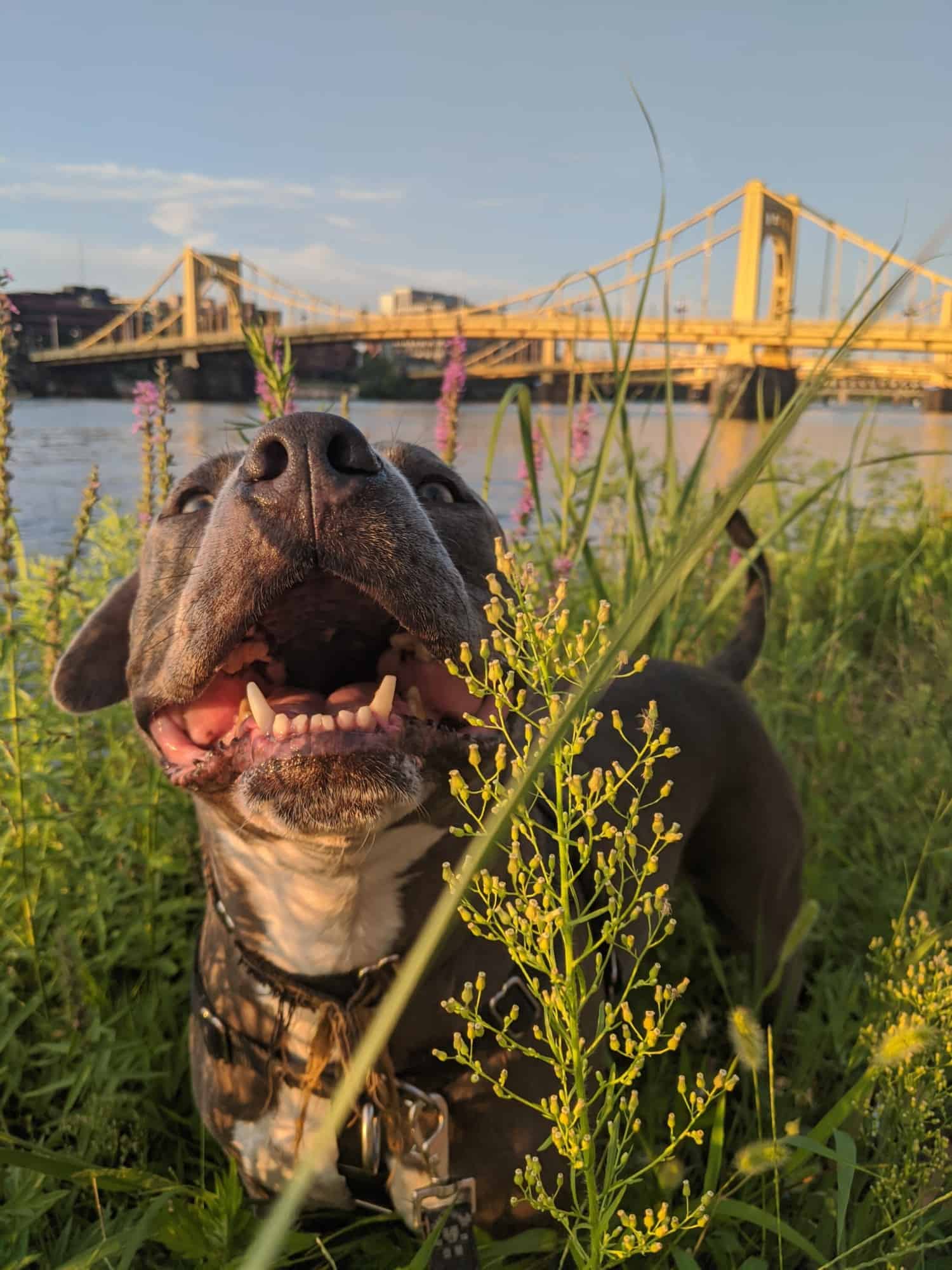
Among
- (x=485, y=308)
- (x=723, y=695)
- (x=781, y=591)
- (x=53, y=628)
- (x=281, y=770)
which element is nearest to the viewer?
(x=281, y=770)

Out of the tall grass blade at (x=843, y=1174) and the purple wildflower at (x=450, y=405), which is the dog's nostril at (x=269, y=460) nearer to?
the tall grass blade at (x=843, y=1174)

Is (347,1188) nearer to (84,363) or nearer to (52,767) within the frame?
(52,767)

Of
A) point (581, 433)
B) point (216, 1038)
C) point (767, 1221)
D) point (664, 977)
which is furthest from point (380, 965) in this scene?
point (581, 433)

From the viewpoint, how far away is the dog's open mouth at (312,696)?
139cm

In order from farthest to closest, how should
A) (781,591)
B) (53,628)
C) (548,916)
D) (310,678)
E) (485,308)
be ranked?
(485,308) < (781,591) < (53,628) < (310,678) < (548,916)

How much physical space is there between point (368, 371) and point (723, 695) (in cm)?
717

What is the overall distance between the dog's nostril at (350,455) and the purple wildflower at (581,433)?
2.08 m

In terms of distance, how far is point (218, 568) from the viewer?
1.40 meters

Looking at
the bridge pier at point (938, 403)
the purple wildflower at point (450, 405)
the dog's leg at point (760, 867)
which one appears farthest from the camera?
the bridge pier at point (938, 403)

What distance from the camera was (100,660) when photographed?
2.17m

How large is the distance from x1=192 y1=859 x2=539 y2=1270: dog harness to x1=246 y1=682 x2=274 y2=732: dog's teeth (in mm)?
499

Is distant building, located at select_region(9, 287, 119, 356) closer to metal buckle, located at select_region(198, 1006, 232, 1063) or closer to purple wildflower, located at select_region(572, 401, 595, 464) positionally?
purple wildflower, located at select_region(572, 401, 595, 464)

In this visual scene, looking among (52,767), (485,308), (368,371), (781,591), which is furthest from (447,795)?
(485,308)

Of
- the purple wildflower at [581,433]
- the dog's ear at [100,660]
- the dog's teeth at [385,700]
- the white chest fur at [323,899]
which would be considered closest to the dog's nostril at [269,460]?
the dog's teeth at [385,700]
